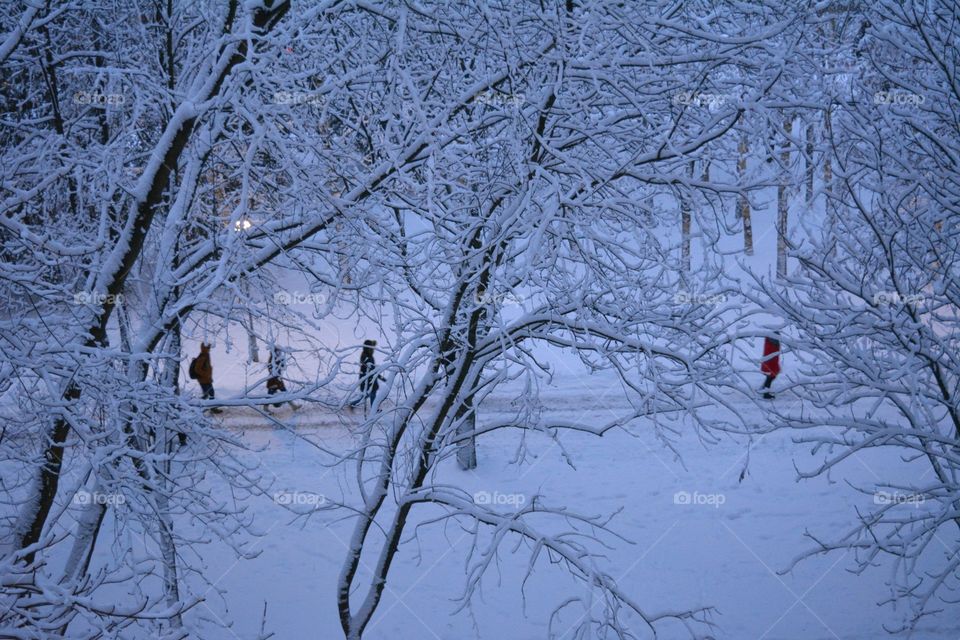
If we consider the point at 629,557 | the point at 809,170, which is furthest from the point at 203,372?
the point at 809,170

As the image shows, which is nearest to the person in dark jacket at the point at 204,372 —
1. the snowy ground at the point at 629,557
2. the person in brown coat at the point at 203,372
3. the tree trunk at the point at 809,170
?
the person in brown coat at the point at 203,372

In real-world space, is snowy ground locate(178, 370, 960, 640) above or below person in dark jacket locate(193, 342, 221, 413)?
below

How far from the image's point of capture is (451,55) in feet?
19.6

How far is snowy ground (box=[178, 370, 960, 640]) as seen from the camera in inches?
366

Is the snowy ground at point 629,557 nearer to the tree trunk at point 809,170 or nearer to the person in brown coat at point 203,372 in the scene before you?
the person in brown coat at point 203,372

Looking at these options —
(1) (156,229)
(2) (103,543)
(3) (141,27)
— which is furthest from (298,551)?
(3) (141,27)

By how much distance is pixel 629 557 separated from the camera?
1057cm

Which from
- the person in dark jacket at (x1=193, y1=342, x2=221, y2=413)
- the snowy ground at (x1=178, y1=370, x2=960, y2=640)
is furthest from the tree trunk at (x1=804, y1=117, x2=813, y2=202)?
the person in dark jacket at (x1=193, y1=342, x2=221, y2=413)

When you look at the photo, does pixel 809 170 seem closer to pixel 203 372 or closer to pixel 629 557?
pixel 629 557

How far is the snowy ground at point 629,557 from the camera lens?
9297mm

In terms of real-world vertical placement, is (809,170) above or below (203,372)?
above

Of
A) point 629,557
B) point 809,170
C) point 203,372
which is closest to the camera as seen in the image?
point 809,170

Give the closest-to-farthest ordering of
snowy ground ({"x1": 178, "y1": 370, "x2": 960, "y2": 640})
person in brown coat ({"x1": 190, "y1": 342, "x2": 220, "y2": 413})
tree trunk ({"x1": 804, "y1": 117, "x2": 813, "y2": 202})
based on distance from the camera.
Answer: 1. tree trunk ({"x1": 804, "y1": 117, "x2": 813, "y2": 202})
2. snowy ground ({"x1": 178, "y1": 370, "x2": 960, "y2": 640})
3. person in brown coat ({"x1": 190, "y1": 342, "x2": 220, "y2": 413})

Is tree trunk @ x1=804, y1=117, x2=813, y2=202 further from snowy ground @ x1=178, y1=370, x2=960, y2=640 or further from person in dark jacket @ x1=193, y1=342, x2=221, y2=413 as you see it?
person in dark jacket @ x1=193, y1=342, x2=221, y2=413
